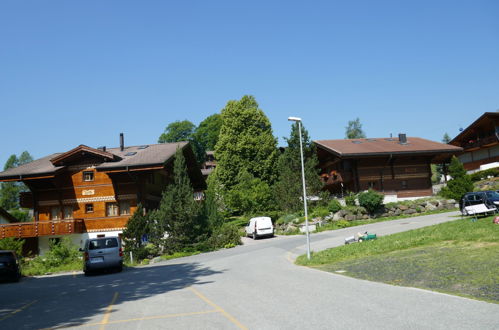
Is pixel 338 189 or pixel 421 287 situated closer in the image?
pixel 421 287

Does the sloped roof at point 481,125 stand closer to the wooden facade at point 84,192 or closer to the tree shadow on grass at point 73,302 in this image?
the wooden facade at point 84,192

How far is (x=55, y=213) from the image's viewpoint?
116 feet

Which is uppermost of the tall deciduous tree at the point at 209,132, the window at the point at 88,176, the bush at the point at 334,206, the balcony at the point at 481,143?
the tall deciduous tree at the point at 209,132

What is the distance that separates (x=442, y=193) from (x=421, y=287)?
1267 inches

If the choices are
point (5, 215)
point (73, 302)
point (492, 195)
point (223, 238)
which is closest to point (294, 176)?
point (223, 238)

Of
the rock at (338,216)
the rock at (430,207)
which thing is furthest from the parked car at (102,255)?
the rock at (430,207)

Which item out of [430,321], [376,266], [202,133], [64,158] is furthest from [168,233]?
[202,133]

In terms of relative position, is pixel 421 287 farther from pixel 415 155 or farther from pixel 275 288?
pixel 415 155

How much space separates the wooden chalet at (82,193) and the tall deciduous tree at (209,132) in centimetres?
4214

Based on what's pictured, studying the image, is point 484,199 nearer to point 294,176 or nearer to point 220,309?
point 220,309

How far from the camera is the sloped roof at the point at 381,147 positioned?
42588 millimetres

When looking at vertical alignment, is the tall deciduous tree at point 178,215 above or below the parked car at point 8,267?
above

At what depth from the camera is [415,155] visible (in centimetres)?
4425

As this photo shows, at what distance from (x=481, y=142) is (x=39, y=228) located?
50.4 meters
